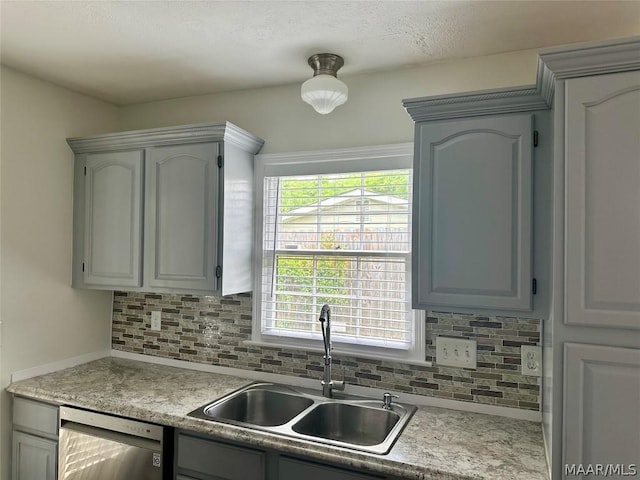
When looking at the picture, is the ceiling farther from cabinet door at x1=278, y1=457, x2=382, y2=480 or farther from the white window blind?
cabinet door at x1=278, y1=457, x2=382, y2=480

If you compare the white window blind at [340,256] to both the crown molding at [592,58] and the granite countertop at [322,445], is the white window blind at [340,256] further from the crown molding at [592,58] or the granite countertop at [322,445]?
the crown molding at [592,58]

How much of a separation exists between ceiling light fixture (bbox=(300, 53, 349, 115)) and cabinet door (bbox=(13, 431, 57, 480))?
6.84 feet

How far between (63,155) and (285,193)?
1.32m

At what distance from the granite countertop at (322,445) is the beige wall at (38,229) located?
200 mm

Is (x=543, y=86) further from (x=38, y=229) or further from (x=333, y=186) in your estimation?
(x=38, y=229)

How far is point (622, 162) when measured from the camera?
4.39 feet

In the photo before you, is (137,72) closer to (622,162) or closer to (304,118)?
(304,118)

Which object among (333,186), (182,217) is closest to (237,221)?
(182,217)

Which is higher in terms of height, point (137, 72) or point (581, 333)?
point (137, 72)


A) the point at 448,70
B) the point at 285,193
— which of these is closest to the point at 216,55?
the point at 285,193

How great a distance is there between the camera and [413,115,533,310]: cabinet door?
5.55 ft

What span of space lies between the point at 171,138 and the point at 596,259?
200 cm

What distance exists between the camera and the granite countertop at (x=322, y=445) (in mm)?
1548

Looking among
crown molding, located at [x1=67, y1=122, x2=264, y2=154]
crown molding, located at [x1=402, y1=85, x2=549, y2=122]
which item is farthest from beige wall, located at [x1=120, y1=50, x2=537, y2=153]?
crown molding, located at [x1=402, y1=85, x2=549, y2=122]
